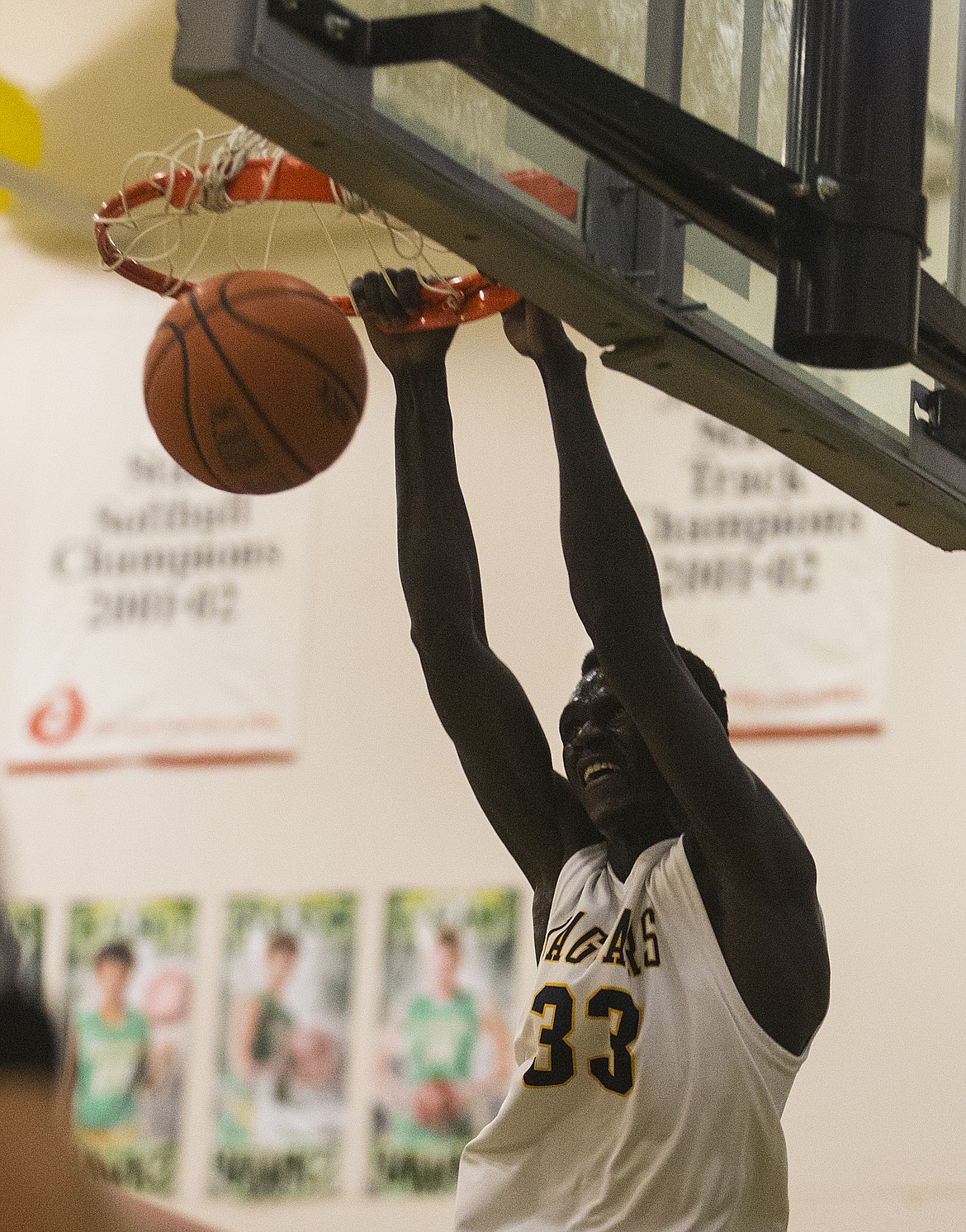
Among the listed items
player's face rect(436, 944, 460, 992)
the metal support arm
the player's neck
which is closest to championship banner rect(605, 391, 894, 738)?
player's face rect(436, 944, 460, 992)

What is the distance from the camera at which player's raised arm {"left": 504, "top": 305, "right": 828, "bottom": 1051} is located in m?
3.23

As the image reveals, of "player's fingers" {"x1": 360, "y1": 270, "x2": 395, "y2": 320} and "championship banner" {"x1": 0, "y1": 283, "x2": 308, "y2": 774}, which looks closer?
"player's fingers" {"x1": 360, "y1": 270, "x2": 395, "y2": 320}

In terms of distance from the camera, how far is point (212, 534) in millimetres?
8547

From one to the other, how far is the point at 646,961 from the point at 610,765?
1.20 ft

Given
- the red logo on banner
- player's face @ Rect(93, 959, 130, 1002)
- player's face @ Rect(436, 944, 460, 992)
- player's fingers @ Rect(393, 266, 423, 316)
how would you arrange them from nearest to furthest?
player's fingers @ Rect(393, 266, 423, 316) → player's face @ Rect(436, 944, 460, 992) → player's face @ Rect(93, 959, 130, 1002) → the red logo on banner

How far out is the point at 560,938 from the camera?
3.53m

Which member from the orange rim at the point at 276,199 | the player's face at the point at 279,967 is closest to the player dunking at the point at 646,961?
the orange rim at the point at 276,199

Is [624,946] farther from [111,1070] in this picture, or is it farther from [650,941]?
[111,1070]

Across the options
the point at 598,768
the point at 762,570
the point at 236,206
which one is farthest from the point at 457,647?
the point at 762,570

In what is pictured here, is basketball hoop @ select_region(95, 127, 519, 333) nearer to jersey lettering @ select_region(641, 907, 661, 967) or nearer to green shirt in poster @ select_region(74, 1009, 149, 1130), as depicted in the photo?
jersey lettering @ select_region(641, 907, 661, 967)

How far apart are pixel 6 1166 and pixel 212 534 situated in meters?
6.86

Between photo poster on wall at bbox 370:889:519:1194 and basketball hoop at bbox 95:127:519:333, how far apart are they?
4.07 meters

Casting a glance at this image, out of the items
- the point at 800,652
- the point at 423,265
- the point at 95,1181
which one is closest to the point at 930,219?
the point at 423,265

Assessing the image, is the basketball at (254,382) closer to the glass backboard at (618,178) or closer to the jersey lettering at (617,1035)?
A: the glass backboard at (618,178)
